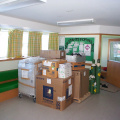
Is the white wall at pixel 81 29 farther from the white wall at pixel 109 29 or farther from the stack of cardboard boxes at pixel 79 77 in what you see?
the stack of cardboard boxes at pixel 79 77

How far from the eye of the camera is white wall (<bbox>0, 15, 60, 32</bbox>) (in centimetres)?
429

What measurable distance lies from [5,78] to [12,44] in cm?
131

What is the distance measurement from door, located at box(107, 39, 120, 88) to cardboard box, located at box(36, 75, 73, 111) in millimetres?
2758

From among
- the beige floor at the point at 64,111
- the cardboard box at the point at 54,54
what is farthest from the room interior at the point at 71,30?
the cardboard box at the point at 54,54

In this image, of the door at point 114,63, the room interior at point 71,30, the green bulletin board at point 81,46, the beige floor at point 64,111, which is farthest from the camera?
the green bulletin board at point 81,46

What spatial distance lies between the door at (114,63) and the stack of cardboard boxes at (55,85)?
2758 millimetres

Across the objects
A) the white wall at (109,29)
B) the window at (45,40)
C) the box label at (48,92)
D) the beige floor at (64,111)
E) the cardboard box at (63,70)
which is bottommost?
the beige floor at (64,111)

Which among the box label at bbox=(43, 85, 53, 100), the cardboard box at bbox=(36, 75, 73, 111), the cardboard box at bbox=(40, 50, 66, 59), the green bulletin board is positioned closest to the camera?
the cardboard box at bbox=(36, 75, 73, 111)

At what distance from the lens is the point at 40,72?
162 inches

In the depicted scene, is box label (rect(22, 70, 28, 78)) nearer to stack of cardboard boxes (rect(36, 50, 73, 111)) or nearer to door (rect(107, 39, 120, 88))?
stack of cardboard boxes (rect(36, 50, 73, 111))

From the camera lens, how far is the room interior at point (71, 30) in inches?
123

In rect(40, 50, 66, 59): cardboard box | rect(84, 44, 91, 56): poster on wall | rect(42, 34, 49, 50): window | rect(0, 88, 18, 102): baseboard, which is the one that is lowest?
rect(0, 88, 18, 102): baseboard

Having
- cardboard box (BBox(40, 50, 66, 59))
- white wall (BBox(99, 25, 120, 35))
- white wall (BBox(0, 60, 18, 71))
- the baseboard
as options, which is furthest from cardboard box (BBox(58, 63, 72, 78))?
white wall (BBox(99, 25, 120, 35))

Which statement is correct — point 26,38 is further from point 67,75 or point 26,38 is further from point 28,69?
point 67,75
